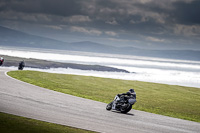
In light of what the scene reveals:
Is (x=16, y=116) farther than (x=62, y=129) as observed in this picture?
Yes

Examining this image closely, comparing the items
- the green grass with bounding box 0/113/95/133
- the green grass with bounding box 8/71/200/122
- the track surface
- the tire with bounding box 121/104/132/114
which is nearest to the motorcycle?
the tire with bounding box 121/104/132/114

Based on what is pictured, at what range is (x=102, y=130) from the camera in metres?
13.2

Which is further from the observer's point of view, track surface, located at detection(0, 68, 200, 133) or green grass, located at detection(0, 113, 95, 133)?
track surface, located at detection(0, 68, 200, 133)

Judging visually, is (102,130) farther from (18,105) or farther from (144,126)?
(18,105)

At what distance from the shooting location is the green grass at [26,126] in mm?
11302

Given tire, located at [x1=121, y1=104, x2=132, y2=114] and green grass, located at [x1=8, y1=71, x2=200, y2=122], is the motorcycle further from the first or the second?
green grass, located at [x1=8, y1=71, x2=200, y2=122]

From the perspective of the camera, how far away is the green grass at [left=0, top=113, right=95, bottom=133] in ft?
37.1

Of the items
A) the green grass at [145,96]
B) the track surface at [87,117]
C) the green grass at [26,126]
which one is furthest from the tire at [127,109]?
the green grass at [26,126]

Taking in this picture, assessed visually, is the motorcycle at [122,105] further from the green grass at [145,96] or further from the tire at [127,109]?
the green grass at [145,96]

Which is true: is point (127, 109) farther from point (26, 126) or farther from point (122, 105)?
point (26, 126)

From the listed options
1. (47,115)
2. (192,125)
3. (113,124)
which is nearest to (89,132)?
(113,124)

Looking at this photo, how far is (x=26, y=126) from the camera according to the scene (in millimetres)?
12062

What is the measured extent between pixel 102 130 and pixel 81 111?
3.91m

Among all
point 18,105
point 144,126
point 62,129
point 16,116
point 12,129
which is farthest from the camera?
point 18,105
